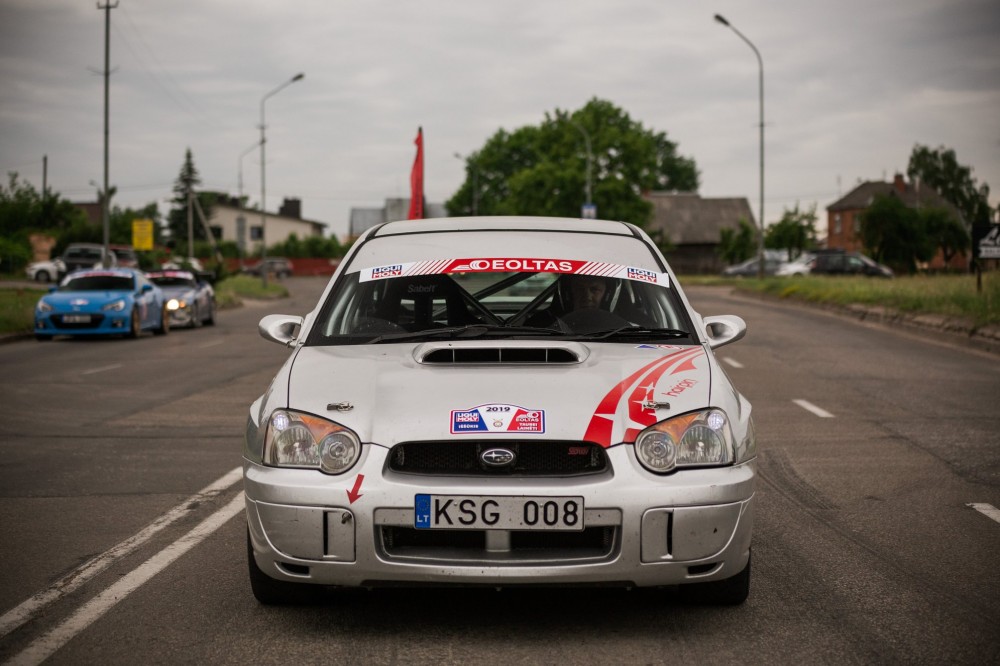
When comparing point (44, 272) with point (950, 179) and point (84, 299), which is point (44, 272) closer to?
point (84, 299)

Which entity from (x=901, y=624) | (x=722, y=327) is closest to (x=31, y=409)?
(x=722, y=327)

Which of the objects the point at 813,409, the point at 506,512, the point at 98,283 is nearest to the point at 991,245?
the point at 813,409

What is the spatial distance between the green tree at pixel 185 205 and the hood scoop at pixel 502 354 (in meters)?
110

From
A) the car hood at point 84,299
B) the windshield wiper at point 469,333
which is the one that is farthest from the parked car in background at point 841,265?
the windshield wiper at point 469,333

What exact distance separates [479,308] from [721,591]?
1.98 meters

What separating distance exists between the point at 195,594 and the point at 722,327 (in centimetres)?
268

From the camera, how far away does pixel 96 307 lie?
76.8 ft

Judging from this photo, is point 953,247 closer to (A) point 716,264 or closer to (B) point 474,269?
(A) point 716,264

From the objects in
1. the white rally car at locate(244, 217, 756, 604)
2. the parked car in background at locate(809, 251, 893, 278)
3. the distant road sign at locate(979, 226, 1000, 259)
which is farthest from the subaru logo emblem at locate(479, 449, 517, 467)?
the parked car in background at locate(809, 251, 893, 278)

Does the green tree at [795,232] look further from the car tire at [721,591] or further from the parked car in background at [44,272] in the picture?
the car tire at [721,591]

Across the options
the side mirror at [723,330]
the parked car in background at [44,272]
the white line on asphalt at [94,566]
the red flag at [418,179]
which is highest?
the red flag at [418,179]

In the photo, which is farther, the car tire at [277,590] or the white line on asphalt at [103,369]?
the white line on asphalt at [103,369]

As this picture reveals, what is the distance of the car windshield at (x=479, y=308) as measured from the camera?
497 cm

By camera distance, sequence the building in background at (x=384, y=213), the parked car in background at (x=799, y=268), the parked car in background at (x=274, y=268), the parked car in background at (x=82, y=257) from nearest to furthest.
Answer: the parked car in background at (x=82, y=257), the parked car in background at (x=799, y=268), the parked car in background at (x=274, y=268), the building in background at (x=384, y=213)
